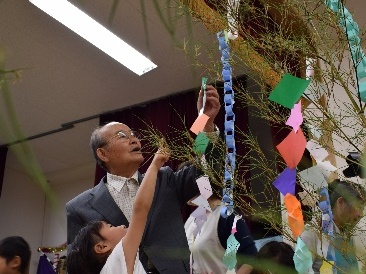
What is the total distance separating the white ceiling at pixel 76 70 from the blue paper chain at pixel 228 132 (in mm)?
1691

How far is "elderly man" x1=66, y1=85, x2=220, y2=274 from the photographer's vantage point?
133 centimetres

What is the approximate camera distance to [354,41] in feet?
1.80

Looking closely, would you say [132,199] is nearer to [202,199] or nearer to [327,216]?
[202,199]

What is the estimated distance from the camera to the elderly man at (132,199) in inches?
52.3

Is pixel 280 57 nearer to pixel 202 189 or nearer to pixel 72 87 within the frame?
pixel 202 189

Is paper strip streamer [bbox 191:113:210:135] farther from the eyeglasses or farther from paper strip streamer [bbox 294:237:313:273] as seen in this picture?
the eyeglasses

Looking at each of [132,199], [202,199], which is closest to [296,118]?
[202,199]

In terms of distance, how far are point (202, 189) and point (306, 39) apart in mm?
486

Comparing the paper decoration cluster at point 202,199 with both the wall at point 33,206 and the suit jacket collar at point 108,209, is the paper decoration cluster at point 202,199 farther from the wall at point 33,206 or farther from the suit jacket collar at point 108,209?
the wall at point 33,206

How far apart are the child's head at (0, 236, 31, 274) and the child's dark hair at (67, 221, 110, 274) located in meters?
0.69

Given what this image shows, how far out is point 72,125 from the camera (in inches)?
173

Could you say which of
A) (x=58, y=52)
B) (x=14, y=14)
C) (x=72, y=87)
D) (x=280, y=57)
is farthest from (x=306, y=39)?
(x=72, y=87)

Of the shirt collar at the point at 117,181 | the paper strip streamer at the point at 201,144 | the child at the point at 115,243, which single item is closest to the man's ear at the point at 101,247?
the child at the point at 115,243

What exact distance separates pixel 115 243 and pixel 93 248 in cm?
6
